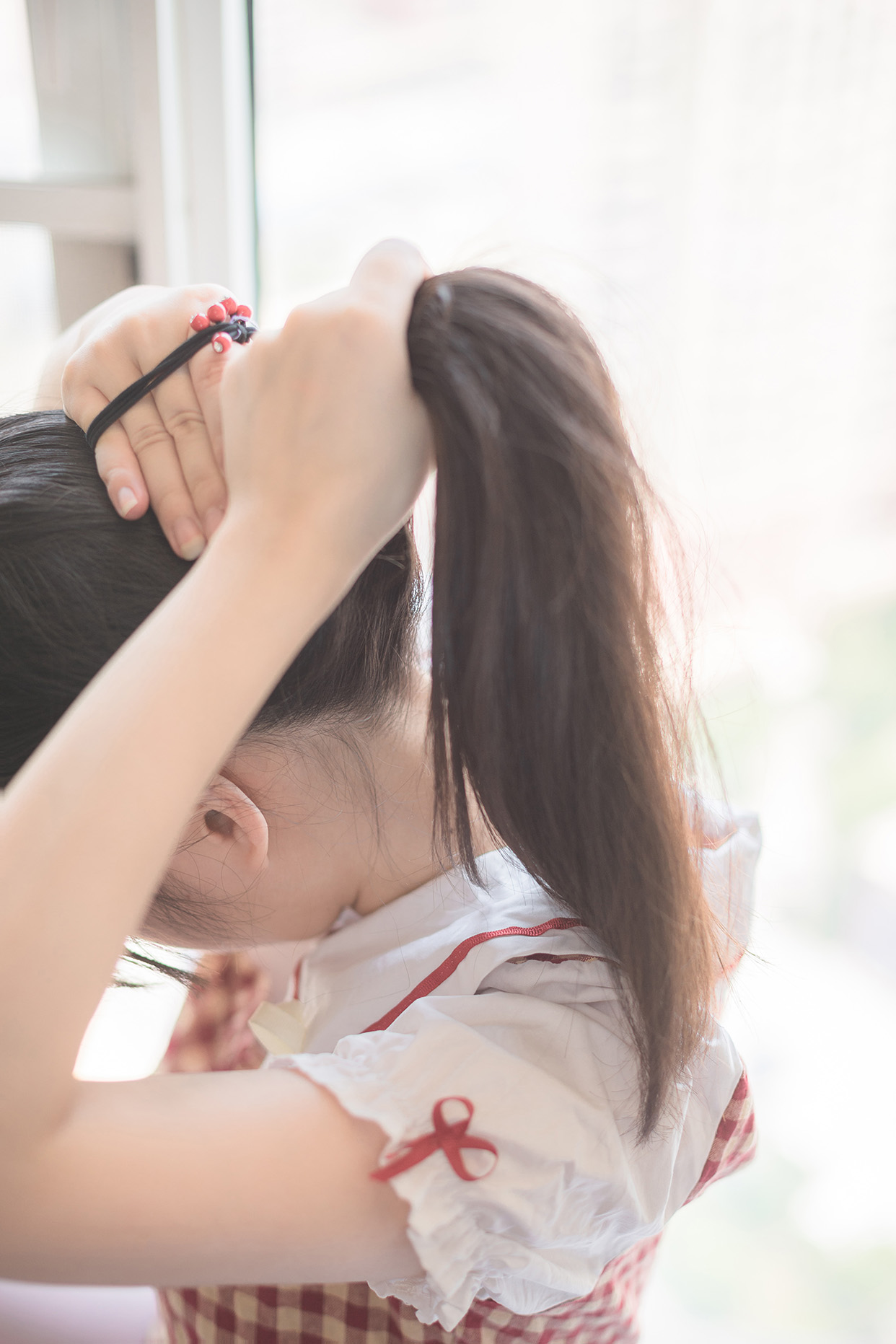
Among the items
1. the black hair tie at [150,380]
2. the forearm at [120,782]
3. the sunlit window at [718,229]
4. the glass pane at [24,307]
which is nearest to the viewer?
the forearm at [120,782]

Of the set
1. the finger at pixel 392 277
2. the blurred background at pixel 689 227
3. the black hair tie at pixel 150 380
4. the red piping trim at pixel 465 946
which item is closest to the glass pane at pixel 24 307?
the blurred background at pixel 689 227

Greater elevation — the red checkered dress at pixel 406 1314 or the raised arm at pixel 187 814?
the raised arm at pixel 187 814

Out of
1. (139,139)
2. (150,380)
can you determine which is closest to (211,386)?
(150,380)

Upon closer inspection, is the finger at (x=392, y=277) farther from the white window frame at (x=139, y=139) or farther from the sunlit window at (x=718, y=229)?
the white window frame at (x=139, y=139)

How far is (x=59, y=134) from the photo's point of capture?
952 millimetres

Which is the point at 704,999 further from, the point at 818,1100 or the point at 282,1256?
the point at 818,1100

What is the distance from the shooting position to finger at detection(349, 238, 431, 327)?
0.46 metres

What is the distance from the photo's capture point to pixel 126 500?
1.62 ft

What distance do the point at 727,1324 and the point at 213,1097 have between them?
122 centimetres

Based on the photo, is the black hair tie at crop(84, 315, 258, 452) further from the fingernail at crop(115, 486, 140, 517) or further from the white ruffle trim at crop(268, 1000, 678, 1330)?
the white ruffle trim at crop(268, 1000, 678, 1330)

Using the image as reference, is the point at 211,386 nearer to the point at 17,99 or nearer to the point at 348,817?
the point at 348,817

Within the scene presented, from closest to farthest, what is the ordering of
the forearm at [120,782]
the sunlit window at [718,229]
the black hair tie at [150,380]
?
the forearm at [120,782]
the black hair tie at [150,380]
the sunlit window at [718,229]

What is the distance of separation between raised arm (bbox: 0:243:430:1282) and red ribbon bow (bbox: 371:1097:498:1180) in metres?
0.02

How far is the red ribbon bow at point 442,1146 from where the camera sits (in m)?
0.49
